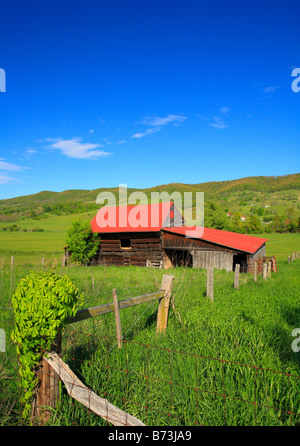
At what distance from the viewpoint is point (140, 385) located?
391 centimetres

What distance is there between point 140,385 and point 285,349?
2747mm

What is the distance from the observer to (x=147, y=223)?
25.4m

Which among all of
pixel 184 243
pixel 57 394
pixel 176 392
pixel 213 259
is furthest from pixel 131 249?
pixel 57 394

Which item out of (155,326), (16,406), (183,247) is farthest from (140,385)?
(183,247)

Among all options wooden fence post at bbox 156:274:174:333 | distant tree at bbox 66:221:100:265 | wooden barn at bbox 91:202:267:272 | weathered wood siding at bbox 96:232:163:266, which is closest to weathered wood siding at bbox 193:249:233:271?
wooden barn at bbox 91:202:267:272

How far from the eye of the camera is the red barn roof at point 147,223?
23.9 meters

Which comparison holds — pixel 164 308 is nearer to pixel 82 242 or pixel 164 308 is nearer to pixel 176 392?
pixel 176 392

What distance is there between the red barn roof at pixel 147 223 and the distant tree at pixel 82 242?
42.4 inches

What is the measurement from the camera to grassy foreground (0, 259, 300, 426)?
3.34 meters

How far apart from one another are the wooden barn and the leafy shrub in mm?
18602

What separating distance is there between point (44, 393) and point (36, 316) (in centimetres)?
95

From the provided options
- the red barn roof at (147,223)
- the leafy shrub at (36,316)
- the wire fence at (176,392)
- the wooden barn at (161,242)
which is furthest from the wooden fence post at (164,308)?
the red barn roof at (147,223)

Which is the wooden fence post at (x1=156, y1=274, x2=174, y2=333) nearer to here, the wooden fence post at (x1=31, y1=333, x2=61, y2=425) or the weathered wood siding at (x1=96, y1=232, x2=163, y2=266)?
the wooden fence post at (x1=31, y1=333, x2=61, y2=425)
